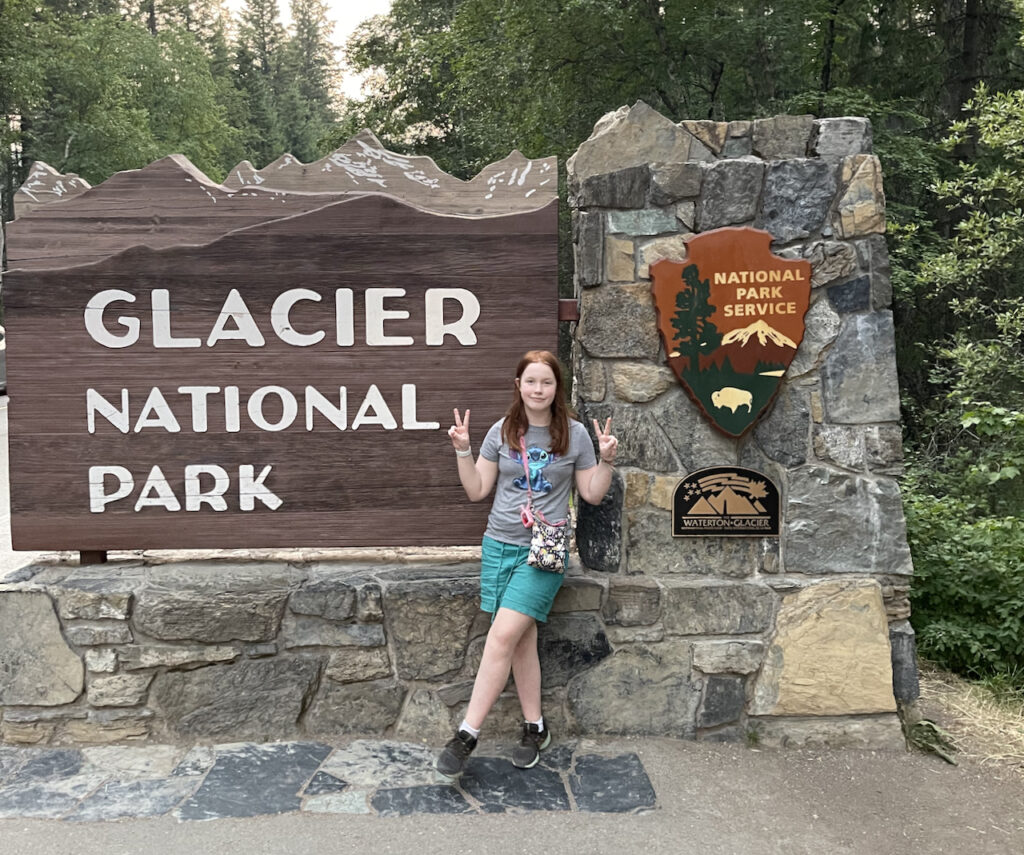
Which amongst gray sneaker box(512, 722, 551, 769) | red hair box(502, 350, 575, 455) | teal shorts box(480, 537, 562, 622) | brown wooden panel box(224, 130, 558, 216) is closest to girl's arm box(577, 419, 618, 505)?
red hair box(502, 350, 575, 455)

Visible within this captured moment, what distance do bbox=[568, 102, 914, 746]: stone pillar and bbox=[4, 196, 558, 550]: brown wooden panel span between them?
13.3 inches

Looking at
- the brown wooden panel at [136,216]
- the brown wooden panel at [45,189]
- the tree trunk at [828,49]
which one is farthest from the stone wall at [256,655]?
the tree trunk at [828,49]

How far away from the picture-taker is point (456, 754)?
9.47 ft

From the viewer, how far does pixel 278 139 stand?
1549 inches

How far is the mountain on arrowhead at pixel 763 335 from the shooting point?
3.11 metres

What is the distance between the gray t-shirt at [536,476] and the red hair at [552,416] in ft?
0.09

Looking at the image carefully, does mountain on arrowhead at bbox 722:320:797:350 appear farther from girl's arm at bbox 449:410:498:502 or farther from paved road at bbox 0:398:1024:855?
paved road at bbox 0:398:1024:855

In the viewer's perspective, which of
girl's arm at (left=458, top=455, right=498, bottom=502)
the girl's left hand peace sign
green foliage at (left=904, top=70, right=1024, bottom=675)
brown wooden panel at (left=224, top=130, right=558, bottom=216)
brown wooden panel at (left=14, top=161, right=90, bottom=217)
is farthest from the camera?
green foliage at (left=904, top=70, right=1024, bottom=675)

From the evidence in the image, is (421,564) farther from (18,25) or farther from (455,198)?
(18,25)

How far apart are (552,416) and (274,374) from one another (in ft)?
3.61

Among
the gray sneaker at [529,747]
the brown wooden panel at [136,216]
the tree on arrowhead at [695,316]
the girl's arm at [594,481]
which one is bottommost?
the gray sneaker at [529,747]

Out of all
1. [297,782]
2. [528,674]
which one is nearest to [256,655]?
[297,782]

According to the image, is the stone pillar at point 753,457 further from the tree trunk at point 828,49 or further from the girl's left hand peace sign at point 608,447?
the tree trunk at point 828,49

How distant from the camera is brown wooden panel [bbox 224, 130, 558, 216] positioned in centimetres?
385
